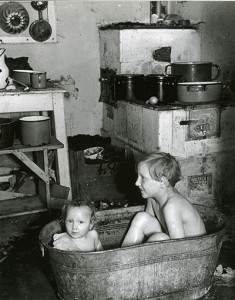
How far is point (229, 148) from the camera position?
443cm

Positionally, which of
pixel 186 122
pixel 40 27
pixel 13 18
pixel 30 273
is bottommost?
pixel 30 273

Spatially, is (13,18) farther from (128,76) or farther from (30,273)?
(30,273)

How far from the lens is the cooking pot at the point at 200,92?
4.25 m

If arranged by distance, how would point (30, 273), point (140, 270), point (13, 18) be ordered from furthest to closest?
point (13, 18)
point (30, 273)
point (140, 270)

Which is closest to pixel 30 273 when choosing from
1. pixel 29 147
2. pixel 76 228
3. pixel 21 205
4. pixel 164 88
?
pixel 76 228

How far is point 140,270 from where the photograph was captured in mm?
2527

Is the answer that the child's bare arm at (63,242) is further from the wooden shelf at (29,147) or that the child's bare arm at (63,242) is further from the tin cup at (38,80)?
the tin cup at (38,80)

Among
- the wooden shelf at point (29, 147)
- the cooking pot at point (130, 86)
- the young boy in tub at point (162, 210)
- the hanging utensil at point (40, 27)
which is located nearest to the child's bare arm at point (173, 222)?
the young boy in tub at point (162, 210)

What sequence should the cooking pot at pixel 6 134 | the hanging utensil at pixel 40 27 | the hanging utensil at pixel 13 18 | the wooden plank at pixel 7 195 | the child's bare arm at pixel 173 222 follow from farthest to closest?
the hanging utensil at pixel 40 27, the hanging utensil at pixel 13 18, the wooden plank at pixel 7 195, the cooking pot at pixel 6 134, the child's bare arm at pixel 173 222

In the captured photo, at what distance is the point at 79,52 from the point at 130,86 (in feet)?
4.19

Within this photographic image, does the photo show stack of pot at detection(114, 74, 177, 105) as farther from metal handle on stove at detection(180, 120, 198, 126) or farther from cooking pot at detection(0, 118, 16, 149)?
cooking pot at detection(0, 118, 16, 149)

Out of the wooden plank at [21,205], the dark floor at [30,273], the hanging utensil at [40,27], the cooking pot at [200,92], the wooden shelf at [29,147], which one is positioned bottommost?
the dark floor at [30,273]

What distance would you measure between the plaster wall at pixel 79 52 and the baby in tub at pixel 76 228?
323 centimetres

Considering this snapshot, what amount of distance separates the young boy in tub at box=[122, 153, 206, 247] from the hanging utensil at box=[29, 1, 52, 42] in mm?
3256
